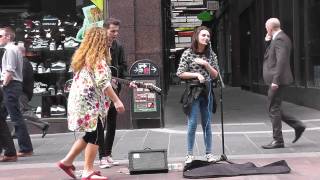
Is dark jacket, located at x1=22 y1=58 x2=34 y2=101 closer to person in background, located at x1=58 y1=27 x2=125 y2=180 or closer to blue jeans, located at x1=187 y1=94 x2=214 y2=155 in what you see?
person in background, located at x1=58 y1=27 x2=125 y2=180

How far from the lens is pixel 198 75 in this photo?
768cm

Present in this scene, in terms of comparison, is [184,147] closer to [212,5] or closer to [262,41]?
[262,41]

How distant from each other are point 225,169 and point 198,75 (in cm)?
130

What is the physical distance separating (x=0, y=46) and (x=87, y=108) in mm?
3021

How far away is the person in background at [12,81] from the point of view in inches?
354

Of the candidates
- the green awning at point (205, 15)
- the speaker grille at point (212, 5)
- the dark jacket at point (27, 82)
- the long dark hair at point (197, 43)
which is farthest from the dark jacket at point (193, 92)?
the green awning at point (205, 15)

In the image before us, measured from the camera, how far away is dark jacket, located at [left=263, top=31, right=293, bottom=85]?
29.0 feet

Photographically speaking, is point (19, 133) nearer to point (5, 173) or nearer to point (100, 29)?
point (5, 173)

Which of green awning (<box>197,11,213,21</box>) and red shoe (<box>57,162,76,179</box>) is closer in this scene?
red shoe (<box>57,162,76,179</box>)

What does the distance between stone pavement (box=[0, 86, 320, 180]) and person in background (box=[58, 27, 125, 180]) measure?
593 mm

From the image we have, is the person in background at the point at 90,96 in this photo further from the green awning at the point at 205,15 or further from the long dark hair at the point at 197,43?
the green awning at the point at 205,15

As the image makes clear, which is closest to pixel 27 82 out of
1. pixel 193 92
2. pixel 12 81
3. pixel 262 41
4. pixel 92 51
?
pixel 12 81

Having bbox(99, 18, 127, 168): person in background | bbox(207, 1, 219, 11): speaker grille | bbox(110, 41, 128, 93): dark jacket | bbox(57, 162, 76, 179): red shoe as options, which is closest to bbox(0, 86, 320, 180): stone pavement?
bbox(99, 18, 127, 168): person in background

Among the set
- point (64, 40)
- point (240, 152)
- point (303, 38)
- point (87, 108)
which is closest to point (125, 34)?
point (64, 40)
